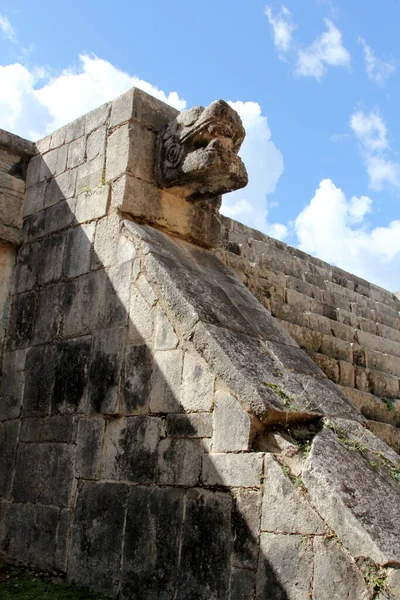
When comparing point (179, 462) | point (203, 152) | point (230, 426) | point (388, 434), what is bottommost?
point (179, 462)

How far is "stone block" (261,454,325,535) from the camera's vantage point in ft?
11.6

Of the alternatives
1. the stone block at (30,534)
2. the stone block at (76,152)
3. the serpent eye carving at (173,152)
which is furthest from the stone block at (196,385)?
the stone block at (76,152)

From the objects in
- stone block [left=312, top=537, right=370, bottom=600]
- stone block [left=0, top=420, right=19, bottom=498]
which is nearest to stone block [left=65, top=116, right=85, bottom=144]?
stone block [left=0, top=420, right=19, bottom=498]

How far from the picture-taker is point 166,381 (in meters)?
4.65

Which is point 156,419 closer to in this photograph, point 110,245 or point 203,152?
point 110,245

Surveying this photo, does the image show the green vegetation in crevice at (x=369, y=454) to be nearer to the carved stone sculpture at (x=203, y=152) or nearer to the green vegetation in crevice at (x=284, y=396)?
the green vegetation in crevice at (x=284, y=396)

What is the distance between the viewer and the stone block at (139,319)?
194 inches

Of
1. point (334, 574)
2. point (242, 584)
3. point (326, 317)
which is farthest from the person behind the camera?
point (326, 317)

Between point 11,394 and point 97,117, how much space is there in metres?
2.64

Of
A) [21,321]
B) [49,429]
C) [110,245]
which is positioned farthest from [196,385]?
[21,321]

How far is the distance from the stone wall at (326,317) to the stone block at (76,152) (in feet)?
6.64

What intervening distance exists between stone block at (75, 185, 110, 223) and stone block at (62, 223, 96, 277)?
9 centimetres

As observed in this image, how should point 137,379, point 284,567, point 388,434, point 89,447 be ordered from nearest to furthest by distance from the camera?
point 284,567 < point 137,379 < point 89,447 < point 388,434

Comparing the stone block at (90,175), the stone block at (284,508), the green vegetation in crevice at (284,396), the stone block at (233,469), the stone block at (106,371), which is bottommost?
the stone block at (284,508)
